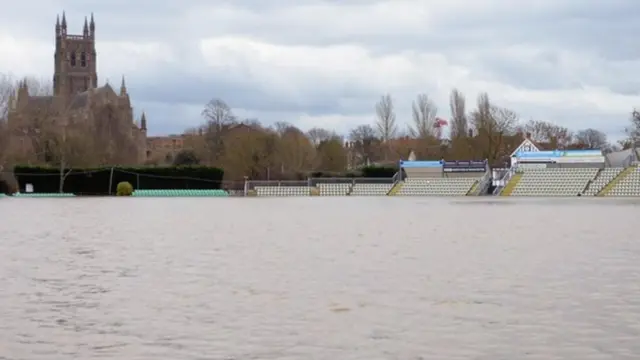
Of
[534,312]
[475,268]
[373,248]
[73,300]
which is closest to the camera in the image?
[534,312]

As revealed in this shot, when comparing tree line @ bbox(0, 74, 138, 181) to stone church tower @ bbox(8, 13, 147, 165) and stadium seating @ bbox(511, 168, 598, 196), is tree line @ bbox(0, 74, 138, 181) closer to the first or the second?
stone church tower @ bbox(8, 13, 147, 165)

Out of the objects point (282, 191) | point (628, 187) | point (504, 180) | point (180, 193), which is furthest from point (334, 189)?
point (628, 187)

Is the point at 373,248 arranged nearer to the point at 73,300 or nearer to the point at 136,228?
the point at 73,300

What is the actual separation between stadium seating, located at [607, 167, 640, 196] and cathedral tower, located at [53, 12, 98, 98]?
309ft

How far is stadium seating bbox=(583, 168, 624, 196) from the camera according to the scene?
64062 millimetres

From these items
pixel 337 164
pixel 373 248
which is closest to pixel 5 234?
pixel 373 248

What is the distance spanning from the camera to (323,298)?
1038 centimetres

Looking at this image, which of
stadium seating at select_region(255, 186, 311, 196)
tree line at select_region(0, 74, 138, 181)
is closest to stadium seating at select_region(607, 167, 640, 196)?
stadium seating at select_region(255, 186, 311, 196)

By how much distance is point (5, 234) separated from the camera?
2264 centimetres

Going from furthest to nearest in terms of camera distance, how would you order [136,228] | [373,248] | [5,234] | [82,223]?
[82,223] < [136,228] < [5,234] < [373,248]

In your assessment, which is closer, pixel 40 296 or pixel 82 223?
pixel 40 296

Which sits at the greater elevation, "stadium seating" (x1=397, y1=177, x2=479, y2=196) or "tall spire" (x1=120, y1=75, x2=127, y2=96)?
"tall spire" (x1=120, y1=75, x2=127, y2=96)

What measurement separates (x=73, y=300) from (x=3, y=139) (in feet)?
226

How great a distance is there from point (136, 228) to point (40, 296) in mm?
14282
